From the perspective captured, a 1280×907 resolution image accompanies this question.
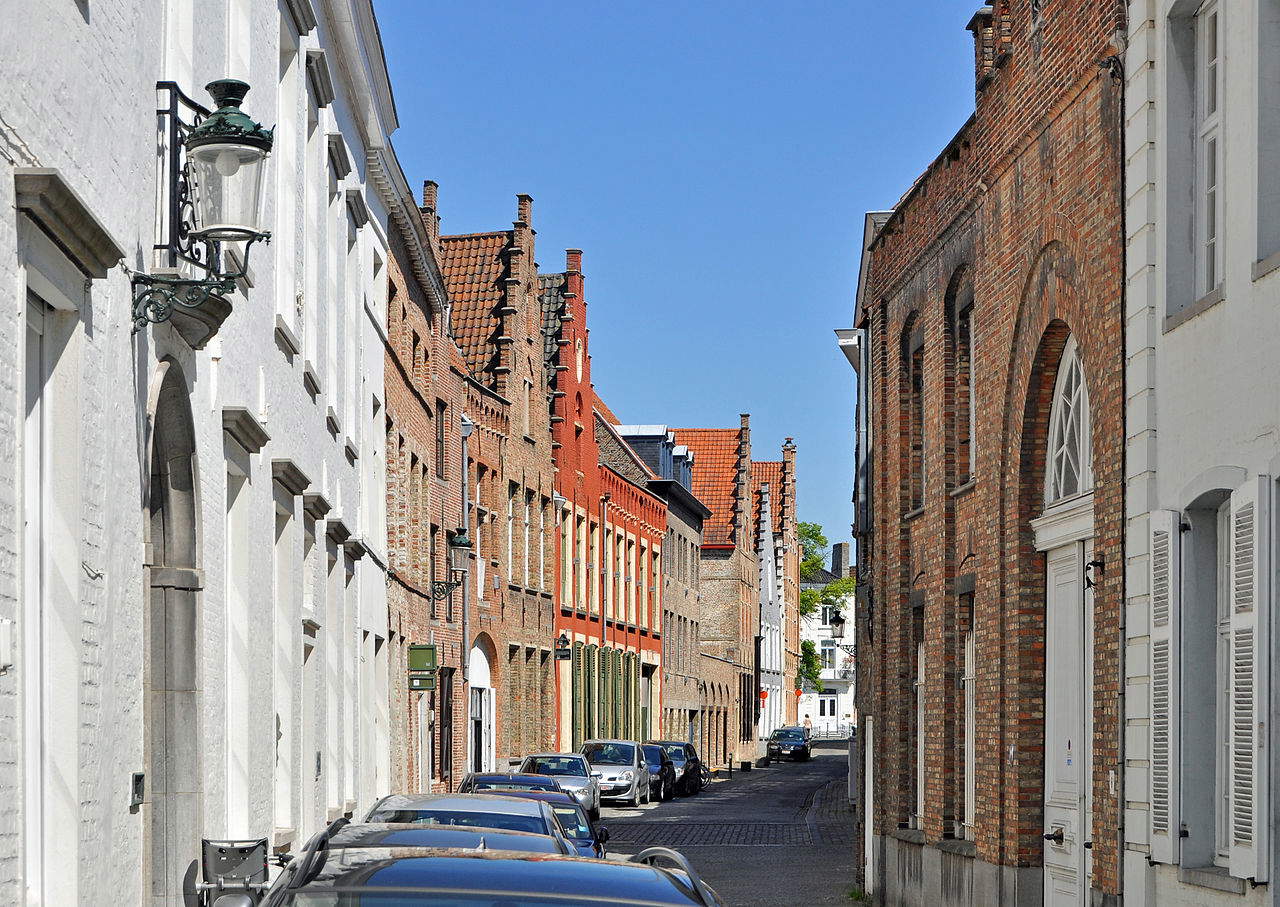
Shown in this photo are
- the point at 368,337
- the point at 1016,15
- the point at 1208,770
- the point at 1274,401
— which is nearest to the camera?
the point at 1274,401

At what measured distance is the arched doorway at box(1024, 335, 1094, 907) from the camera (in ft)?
46.7

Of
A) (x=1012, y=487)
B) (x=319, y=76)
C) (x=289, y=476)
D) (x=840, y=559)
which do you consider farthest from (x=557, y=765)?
(x=840, y=559)

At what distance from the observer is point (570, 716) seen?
4909 cm

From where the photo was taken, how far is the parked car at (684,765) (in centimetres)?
5209

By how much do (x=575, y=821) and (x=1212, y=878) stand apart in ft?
29.3

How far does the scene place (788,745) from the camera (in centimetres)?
8312

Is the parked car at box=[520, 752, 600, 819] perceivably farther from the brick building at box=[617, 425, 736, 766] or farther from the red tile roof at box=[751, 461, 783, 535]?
the red tile roof at box=[751, 461, 783, 535]

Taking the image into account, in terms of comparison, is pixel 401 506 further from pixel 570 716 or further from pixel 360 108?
pixel 570 716

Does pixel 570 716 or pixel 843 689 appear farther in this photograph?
pixel 843 689

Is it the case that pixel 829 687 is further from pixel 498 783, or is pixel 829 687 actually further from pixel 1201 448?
pixel 1201 448

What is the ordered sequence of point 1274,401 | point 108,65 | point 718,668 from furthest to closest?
point 718,668
point 1274,401
point 108,65

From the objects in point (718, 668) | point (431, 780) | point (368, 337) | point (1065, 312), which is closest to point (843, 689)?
point (718, 668)

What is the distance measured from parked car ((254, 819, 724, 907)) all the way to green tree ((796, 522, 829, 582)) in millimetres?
109923

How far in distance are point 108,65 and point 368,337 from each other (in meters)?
16.1
